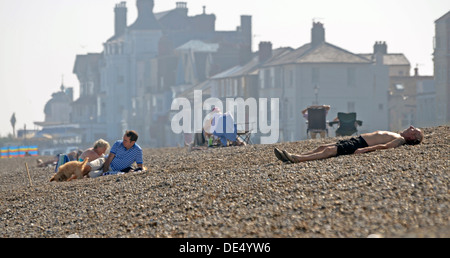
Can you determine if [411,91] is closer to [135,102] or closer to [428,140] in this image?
[135,102]

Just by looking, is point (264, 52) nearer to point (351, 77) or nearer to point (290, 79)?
point (290, 79)

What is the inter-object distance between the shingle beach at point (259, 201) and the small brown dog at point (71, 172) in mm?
710

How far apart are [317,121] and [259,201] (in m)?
15.1

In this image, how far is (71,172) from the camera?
17.7 m

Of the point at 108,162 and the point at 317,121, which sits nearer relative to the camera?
the point at 108,162

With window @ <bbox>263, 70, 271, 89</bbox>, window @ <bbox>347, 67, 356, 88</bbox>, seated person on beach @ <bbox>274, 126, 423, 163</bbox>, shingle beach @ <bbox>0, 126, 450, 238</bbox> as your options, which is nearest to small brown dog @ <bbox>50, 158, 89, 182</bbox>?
shingle beach @ <bbox>0, 126, 450, 238</bbox>

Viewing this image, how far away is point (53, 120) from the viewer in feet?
506

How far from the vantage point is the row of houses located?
64562mm

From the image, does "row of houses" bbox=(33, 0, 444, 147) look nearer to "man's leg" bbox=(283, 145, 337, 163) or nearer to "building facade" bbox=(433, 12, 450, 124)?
"building facade" bbox=(433, 12, 450, 124)

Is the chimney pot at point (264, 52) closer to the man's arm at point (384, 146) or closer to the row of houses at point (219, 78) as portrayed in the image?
the row of houses at point (219, 78)

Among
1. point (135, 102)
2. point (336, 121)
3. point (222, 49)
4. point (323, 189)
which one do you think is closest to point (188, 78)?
point (222, 49)

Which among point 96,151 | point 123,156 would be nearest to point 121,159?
point 123,156
